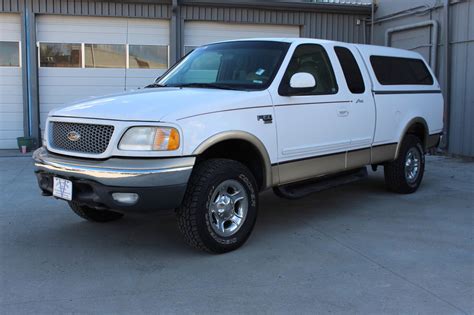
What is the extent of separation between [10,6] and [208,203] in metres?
9.88

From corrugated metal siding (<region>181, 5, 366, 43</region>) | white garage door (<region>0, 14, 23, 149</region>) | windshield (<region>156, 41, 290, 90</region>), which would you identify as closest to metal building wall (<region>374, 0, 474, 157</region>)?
corrugated metal siding (<region>181, 5, 366, 43</region>)

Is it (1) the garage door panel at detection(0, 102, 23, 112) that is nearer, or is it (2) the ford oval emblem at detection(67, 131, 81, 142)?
(2) the ford oval emblem at detection(67, 131, 81, 142)

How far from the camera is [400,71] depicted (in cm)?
700

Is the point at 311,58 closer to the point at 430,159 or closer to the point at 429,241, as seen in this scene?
the point at 429,241

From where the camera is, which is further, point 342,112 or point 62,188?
point 342,112

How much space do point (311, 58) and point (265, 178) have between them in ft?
5.19

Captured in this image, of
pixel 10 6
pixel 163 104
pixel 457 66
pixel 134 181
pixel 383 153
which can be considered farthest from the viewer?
pixel 10 6

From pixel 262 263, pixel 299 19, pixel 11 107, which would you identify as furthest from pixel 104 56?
pixel 262 263

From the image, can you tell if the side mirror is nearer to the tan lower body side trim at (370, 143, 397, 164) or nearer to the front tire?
the front tire

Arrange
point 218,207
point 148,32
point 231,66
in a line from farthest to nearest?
point 148,32, point 231,66, point 218,207

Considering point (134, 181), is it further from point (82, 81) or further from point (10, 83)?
point (10, 83)

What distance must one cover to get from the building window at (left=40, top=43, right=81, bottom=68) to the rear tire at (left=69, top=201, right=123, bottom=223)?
7914 mm

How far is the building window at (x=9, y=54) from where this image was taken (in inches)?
480

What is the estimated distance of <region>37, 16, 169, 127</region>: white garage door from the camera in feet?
40.5
